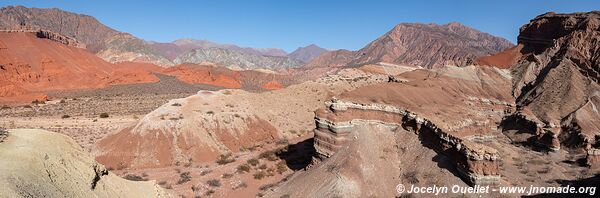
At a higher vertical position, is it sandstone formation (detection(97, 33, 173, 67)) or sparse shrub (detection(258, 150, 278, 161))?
sandstone formation (detection(97, 33, 173, 67))

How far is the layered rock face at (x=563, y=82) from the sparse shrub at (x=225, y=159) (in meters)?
19.4

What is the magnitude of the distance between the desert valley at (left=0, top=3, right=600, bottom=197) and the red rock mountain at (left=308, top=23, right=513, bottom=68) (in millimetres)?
86154

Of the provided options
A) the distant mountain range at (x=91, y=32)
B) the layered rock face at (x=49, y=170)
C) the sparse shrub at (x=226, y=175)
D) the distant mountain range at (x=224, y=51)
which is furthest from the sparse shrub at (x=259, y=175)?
the distant mountain range at (x=224, y=51)

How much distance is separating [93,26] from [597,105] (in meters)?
189

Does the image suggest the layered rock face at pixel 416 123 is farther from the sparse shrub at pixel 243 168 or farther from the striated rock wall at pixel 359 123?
the sparse shrub at pixel 243 168

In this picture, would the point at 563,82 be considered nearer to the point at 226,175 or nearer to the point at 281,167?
the point at 281,167

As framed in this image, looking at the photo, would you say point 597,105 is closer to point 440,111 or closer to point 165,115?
point 440,111

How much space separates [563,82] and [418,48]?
418 feet

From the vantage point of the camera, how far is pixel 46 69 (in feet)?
229

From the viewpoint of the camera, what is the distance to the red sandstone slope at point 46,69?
63903 millimetres

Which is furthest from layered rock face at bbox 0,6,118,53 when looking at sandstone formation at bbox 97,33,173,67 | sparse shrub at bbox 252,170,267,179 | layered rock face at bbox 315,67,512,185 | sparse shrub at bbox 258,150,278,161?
layered rock face at bbox 315,67,512,185

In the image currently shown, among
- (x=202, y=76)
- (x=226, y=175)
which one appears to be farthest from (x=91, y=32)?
(x=226, y=175)

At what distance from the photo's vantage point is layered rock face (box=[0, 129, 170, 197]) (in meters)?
7.16

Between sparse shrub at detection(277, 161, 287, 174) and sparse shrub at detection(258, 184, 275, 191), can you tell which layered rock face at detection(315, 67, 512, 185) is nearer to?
sparse shrub at detection(258, 184, 275, 191)
